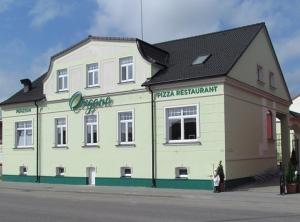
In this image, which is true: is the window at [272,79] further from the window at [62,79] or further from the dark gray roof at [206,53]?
the window at [62,79]

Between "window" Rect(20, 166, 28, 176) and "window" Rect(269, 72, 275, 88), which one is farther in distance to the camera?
"window" Rect(20, 166, 28, 176)

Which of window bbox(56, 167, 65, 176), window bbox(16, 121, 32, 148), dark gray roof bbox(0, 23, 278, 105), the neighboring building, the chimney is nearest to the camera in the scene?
the neighboring building

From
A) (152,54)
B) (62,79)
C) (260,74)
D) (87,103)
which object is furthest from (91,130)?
(260,74)

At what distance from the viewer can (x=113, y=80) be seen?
27531 mm

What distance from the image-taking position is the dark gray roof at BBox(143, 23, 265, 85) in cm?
2437

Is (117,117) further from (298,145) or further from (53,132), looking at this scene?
(298,145)

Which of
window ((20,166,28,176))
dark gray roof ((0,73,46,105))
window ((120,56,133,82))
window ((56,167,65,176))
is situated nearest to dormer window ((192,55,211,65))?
window ((120,56,133,82))

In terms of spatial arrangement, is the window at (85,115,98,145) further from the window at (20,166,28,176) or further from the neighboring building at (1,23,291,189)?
the window at (20,166,28,176)

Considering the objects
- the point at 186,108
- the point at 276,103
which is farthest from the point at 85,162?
the point at 276,103

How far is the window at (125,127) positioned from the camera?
2678cm

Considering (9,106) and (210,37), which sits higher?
(210,37)

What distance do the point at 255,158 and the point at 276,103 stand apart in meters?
6.08

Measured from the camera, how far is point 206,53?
87.5 feet

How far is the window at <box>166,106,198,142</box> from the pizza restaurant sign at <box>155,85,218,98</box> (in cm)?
73
